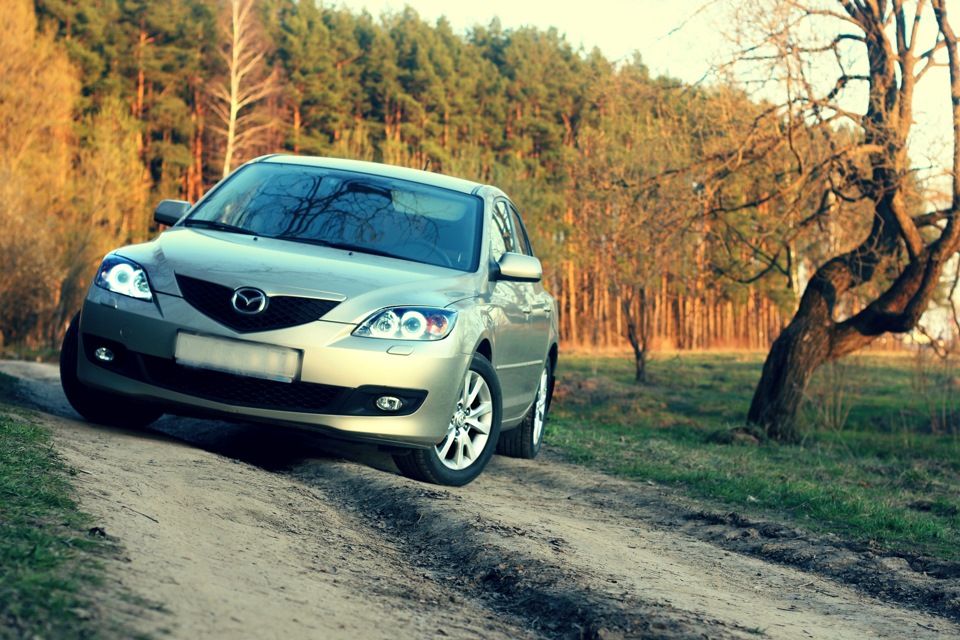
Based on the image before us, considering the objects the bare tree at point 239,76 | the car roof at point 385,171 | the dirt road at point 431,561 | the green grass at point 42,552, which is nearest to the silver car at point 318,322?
the car roof at point 385,171

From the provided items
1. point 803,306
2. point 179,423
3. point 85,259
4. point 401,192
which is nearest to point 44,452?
point 401,192

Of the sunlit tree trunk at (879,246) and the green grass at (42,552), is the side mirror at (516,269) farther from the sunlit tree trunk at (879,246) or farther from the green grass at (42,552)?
the sunlit tree trunk at (879,246)

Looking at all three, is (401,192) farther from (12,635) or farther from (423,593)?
(12,635)

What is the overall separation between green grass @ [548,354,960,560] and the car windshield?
104 inches

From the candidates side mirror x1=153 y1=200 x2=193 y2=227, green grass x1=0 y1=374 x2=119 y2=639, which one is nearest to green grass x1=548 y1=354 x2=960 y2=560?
side mirror x1=153 y1=200 x2=193 y2=227

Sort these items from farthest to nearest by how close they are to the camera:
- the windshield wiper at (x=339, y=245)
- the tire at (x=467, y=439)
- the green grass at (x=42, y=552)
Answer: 1. the windshield wiper at (x=339, y=245)
2. the tire at (x=467, y=439)
3. the green grass at (x=42, y=552)

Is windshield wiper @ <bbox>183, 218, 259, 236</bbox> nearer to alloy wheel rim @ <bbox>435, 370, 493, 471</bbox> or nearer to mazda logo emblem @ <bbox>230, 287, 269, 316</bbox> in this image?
mazda logo emblem @ <bbox>230, 287, 269, 316</bbox>

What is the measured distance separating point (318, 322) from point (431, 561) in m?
1.61

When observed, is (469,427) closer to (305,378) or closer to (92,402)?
(305,378)

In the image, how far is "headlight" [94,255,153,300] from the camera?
5.71 metres

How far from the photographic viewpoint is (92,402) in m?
6.29

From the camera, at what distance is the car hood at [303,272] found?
550cm

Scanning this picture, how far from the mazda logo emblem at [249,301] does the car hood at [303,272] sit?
0.04 metres

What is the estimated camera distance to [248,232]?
6391 mm
